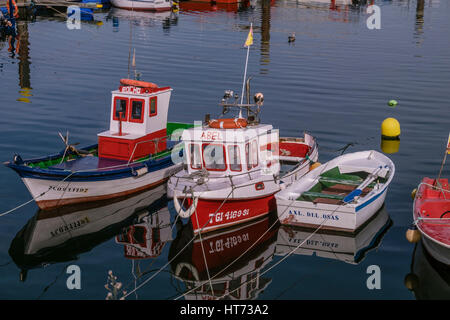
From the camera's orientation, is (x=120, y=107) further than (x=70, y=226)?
Yes

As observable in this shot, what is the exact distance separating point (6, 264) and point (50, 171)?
4248mm

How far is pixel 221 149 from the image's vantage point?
69.5ft

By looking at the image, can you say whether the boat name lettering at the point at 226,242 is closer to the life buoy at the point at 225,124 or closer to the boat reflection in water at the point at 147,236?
the boat reflection in water at the point at 147,236

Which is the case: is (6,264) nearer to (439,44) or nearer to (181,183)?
(181,183)

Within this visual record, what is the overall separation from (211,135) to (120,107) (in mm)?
5723

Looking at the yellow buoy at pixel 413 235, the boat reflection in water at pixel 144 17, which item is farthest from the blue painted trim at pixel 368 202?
the boat reflection in water at pixel 144 17

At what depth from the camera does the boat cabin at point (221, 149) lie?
21047 millimetres

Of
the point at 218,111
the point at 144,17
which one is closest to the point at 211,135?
the point at 218,111

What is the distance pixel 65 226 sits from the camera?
21.3m

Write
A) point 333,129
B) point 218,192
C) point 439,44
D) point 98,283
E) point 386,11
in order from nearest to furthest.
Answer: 1. point 98,283
2. point 218,192
3. point 333,129
4. point 439,44
5. point 386,11

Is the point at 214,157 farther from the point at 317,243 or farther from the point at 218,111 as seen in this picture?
the point at 218,111

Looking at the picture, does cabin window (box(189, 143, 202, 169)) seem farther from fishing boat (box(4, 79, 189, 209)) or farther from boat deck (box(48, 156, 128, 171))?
boat deck (box(48, 156, 128, 171))
